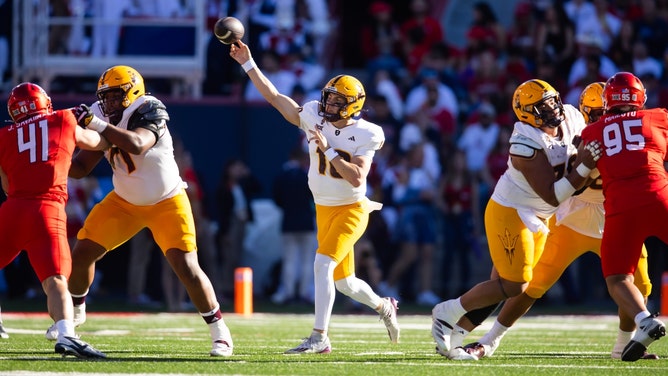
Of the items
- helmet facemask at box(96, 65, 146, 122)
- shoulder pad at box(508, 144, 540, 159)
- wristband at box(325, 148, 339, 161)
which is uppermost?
helmet facemask at box(96, 65, 146, 122)

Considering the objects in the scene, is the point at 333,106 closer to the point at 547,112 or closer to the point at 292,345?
the point at 547,112

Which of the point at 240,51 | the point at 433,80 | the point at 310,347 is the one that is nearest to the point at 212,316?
the point at 310,347

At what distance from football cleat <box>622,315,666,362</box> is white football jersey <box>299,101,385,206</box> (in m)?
2.00

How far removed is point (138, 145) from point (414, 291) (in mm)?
7995

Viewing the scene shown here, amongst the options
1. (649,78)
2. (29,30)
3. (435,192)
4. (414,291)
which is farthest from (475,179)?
(29,30)

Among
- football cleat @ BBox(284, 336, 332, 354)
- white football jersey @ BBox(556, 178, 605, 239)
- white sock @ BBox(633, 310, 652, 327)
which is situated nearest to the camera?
white sock @ BBox(633, 310, 652, 327)

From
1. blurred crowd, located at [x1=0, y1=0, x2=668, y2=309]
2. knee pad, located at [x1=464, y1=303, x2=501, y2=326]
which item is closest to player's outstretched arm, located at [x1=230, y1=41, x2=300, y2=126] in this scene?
knee pad, located at [x1=464, y1=303, x2=501, y2=326]

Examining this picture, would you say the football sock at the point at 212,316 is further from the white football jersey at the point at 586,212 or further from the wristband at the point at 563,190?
the white football jersey at the point at 586,212

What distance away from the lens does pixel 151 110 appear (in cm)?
745

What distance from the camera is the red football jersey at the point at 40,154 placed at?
6992mm

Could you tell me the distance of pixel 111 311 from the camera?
→ 504 inches

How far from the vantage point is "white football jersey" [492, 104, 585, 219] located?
290 inches

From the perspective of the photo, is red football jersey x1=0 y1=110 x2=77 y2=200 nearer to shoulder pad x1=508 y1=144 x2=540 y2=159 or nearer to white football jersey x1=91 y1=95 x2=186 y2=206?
white football jersey x1=91 y1=95 x2=186 y2=206

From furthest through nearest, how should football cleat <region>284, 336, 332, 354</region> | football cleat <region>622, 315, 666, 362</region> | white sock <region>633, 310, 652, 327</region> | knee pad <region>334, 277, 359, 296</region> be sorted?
knee pad <region>334, 277, 359, 296</region>, football cleat <region>284, 336, 332, 354</region>, white sock <region>633, 310, 652, 327</region>, football cleat <region>622, 315, 666, 362</region>
